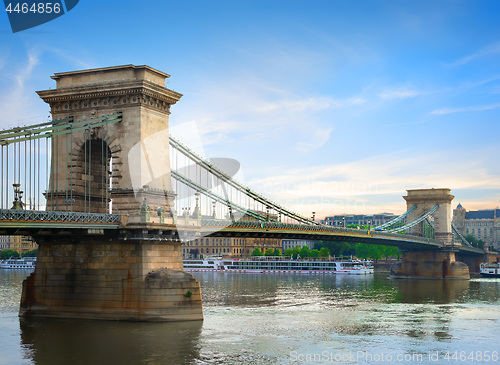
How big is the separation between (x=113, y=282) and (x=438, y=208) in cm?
9790

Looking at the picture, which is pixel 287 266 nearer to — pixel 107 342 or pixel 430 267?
pixel 430 267

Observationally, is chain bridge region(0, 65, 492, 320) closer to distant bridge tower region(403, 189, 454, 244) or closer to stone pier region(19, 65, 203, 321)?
stone pier region(19, 65, 203, 321)

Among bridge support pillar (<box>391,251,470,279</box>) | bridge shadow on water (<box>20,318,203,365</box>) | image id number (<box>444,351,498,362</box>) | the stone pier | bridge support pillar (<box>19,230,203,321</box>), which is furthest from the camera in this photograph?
bridge support pillar (<box>391,251,470,279</box>)

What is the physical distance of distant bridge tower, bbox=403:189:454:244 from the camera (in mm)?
122125

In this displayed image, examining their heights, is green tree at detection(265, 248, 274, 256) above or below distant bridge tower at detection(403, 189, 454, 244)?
below

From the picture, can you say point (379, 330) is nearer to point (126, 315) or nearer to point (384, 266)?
point (126, 315)

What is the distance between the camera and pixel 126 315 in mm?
36625

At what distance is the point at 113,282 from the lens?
37.3 meters

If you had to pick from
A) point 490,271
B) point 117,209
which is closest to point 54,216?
point 117,209

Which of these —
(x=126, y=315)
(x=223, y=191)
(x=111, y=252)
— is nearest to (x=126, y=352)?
(x=126, y=315)

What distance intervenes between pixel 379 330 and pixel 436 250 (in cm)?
7776
